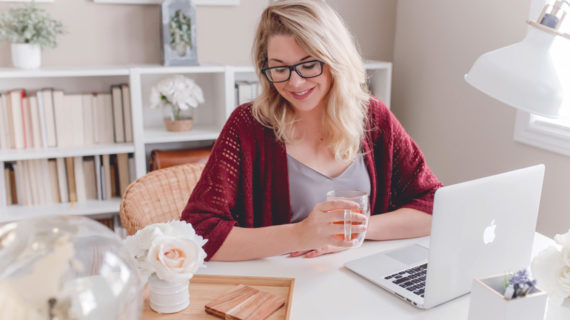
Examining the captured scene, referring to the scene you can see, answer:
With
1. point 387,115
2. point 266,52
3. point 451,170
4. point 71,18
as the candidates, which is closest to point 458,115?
point 451,170

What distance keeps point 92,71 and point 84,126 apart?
0.32 meters

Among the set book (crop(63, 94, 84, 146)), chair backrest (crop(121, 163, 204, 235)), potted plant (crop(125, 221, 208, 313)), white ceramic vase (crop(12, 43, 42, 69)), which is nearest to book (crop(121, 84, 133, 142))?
book (crop(63, 94, 84, 146))

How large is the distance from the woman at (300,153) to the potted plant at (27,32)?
1421 millimetres

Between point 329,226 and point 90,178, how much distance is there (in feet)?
6.44

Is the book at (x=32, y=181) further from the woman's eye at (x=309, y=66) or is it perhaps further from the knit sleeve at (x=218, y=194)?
the woman's eye at (x=309, y=66)

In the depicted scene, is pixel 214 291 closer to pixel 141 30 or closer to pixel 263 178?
pixel 263 178

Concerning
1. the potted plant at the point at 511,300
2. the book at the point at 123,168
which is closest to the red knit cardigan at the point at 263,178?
the potted plant at the point at 511,300

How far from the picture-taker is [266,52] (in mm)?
1578

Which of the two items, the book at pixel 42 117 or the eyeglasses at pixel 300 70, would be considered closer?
the eyeglasses at pixel 300 70

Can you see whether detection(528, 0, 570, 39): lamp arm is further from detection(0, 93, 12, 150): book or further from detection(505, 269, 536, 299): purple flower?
detection(0, 93, 12, 150): book

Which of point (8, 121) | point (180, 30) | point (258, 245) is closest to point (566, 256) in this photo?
point (258, 245)

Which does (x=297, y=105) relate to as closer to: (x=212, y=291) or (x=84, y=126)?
(x=212, y=291)

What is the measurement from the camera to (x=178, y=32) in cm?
263

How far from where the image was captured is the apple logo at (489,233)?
105 centimetres
